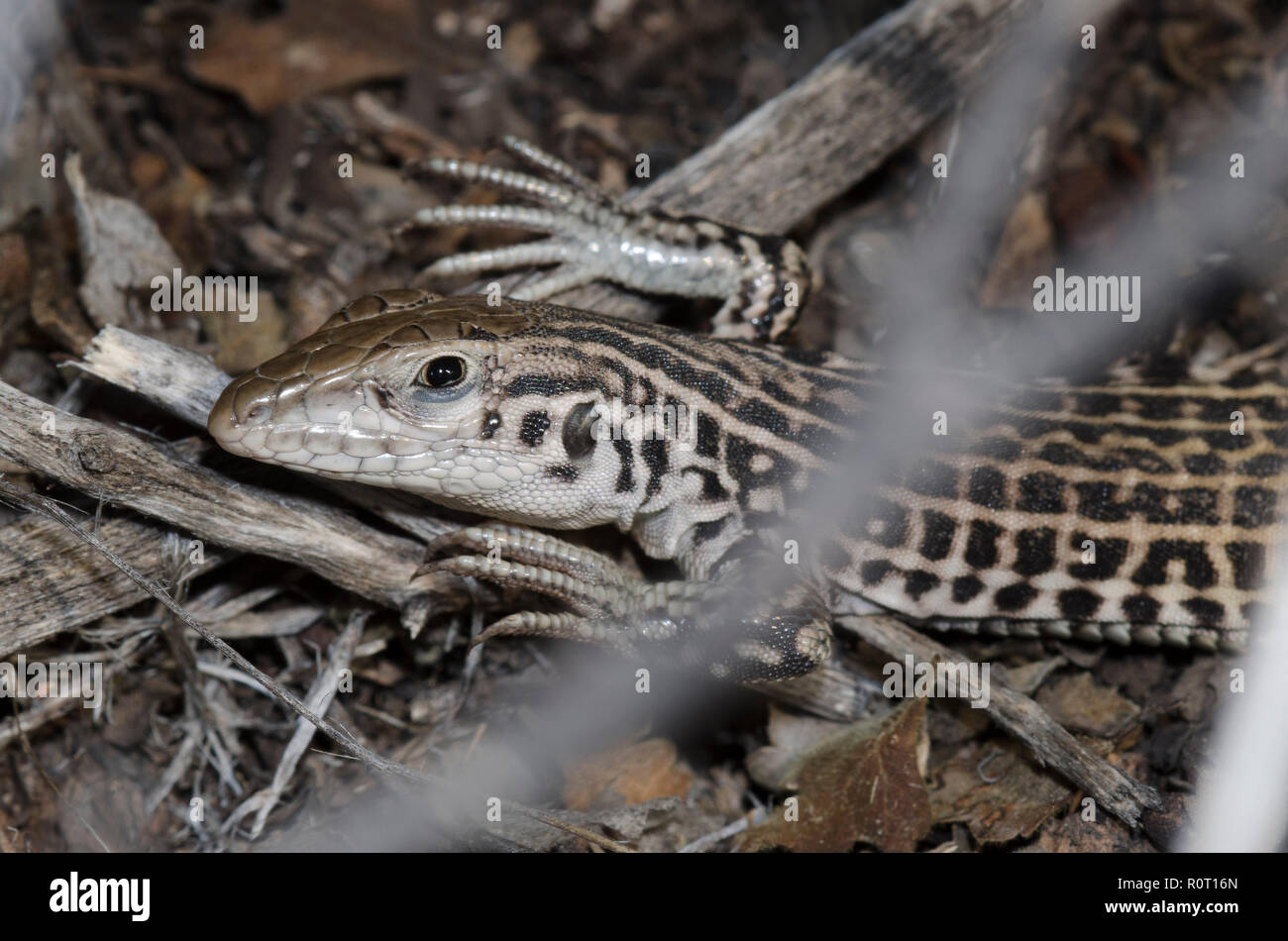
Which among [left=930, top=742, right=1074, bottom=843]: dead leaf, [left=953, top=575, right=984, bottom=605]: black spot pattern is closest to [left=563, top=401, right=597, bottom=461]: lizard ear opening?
[left=953, top=575, right=984, bottom=605]: black spot pattern

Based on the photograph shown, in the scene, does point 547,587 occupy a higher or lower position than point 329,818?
higher

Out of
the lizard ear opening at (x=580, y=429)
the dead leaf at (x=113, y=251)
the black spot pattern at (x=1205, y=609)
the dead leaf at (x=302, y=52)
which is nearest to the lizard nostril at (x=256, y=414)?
the lizard ear opening at (x=580, y=429)

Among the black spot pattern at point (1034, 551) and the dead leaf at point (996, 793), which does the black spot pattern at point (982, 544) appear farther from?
the dead leaf at point (996, 793)

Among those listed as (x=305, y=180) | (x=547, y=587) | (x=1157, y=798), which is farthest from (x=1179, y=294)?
(x=305, y=180)

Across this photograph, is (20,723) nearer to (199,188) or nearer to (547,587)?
(547,587)

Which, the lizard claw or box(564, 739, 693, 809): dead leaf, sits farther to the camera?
the lizard claw

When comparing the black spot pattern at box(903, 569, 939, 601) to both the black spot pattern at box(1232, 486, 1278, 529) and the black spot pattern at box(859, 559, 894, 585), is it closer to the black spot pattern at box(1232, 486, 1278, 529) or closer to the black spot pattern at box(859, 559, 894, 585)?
the black spot pattern at box(859, 559, 894, 585)

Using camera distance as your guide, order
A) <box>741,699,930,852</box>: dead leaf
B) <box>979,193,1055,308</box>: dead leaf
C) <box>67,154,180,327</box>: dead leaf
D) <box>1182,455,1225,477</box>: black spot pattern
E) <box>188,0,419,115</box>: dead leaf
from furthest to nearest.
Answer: <box>188,0,419,115</box>: dead leaf < <box>979,193,1055,308</box>: dead leaf < <box>67,154,180,327</box>: dead leaf < <box>1182,455,1225,477</box>: black spot pattern < <box>741,699,930,852</box>: dead leaf

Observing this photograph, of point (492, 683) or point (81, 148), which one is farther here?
point (81, 148)
